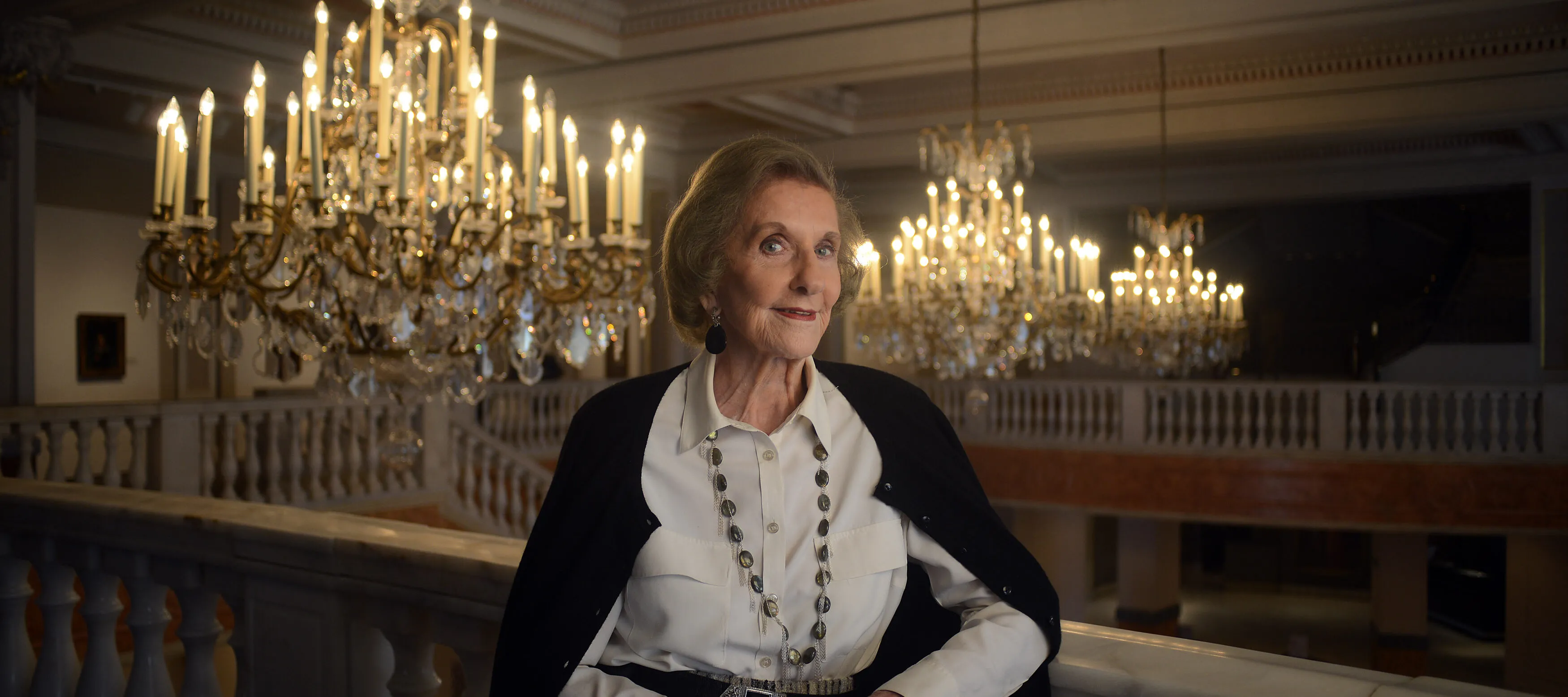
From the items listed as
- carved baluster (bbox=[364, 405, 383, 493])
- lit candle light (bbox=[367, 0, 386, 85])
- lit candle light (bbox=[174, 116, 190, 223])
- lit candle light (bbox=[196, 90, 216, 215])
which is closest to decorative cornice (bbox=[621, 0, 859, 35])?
carved baluster (bbox=[364, 405, 383, 493])

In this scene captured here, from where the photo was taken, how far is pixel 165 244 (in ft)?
10.4

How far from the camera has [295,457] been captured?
6.92m

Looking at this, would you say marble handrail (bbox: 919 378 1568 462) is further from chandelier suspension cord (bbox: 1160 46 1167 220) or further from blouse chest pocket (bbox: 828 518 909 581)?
blouse chest pocket (bbox: 828 518 909 581)

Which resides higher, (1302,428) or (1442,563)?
(1302,428)

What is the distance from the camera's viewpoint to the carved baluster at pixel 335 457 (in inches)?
279

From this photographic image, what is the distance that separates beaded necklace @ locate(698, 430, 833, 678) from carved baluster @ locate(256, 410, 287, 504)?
6058 mm

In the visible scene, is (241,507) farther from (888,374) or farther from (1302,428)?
(1302,428)

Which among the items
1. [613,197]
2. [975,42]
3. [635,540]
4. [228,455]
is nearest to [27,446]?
[228,455]

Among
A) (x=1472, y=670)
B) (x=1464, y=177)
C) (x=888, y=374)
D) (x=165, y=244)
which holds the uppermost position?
(x=1464, y=177)

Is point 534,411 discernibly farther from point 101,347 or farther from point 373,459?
point 101,347

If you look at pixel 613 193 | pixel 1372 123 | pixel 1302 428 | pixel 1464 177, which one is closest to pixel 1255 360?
pixel 1302 428

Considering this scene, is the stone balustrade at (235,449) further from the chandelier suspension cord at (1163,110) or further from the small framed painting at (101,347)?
the chandelier suspension cord at (1163,110)

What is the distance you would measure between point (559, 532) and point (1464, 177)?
12856 millimetres

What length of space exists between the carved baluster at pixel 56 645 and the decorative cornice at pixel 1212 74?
334 inches
